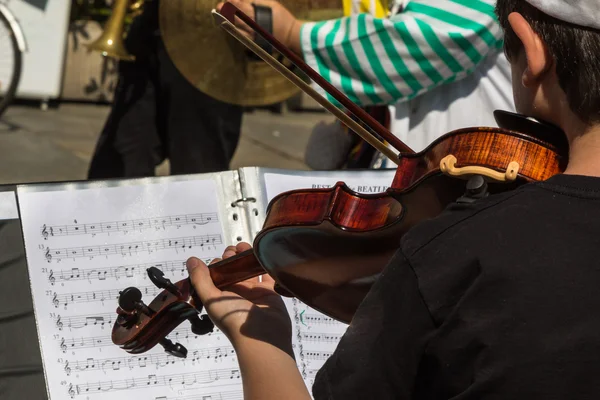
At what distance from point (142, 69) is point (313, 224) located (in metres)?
→ 2.06

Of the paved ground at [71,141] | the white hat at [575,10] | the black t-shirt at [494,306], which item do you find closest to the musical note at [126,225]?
the black t-shirt at [494,306]

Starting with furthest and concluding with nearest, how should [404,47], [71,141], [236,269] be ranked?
[71,141]
[404,47]
[236,269]

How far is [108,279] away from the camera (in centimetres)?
154

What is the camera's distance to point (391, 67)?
2.01 metres

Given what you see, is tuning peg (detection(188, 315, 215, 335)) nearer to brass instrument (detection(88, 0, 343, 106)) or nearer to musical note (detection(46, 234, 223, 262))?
musical note (detection(46, 234, 223, 262))

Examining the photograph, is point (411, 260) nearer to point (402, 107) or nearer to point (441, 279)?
point (441, 279)

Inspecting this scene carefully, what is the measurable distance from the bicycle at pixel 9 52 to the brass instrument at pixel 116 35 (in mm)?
2032

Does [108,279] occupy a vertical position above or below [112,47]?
below

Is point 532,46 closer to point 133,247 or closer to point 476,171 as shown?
point 476,171

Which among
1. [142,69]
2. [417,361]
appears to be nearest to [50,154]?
[142,69]

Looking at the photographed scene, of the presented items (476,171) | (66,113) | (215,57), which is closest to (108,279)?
(476,171)

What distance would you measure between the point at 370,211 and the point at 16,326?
668mm

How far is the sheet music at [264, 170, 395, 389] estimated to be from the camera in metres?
1.64

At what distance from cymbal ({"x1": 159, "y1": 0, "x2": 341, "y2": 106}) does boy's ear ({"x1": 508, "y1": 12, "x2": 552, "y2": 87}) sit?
180 centimetres
